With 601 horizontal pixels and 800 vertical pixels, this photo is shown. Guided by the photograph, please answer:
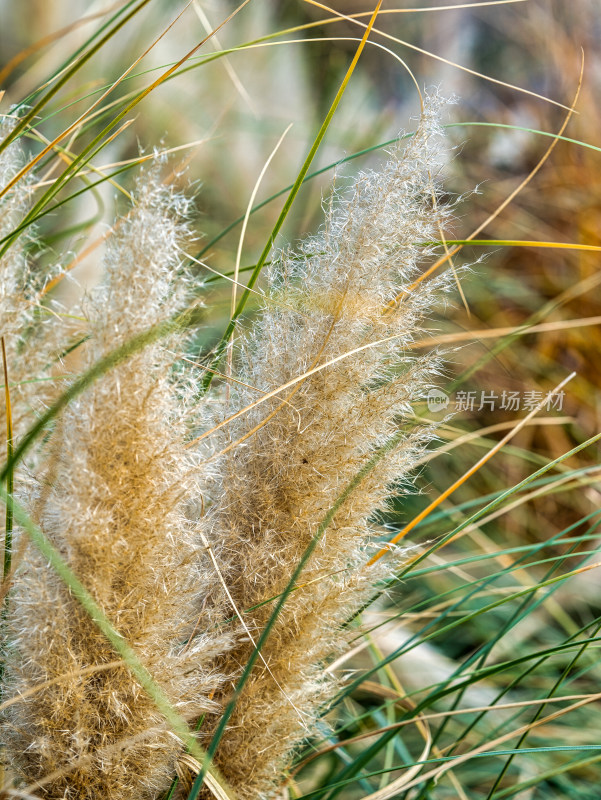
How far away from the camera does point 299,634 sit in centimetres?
39

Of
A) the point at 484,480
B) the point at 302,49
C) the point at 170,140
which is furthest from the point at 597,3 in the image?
the point at 484,480

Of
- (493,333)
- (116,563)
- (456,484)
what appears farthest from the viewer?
Answer: (493,333)

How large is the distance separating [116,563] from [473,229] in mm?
1282

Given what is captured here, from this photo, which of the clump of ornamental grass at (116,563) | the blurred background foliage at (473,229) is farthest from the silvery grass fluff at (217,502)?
the blurred background foliage at (473,229)

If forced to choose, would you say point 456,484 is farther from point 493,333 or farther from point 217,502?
point 493,333

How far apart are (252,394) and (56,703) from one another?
0.65 feet

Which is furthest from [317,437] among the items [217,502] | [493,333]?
[493,333]

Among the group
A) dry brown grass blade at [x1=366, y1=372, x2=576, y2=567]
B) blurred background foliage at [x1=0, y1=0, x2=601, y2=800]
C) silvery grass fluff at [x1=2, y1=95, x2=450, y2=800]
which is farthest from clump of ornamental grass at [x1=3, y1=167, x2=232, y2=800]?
blurred background foliage at [x1=0, y1=0, x2=601, y2=800]

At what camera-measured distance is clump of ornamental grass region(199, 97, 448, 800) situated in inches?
14.4

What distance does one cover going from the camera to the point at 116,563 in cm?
34

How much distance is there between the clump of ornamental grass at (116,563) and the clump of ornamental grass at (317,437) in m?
0.04

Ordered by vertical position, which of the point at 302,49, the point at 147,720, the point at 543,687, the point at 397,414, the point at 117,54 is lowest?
the point at 543,687

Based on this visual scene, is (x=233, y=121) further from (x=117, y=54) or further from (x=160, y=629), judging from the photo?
(x=160, y=629)

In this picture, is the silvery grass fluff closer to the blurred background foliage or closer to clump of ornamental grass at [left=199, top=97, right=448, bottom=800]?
clump of ornamental grass at [left=199, top=97, right=448, bottom=800]
